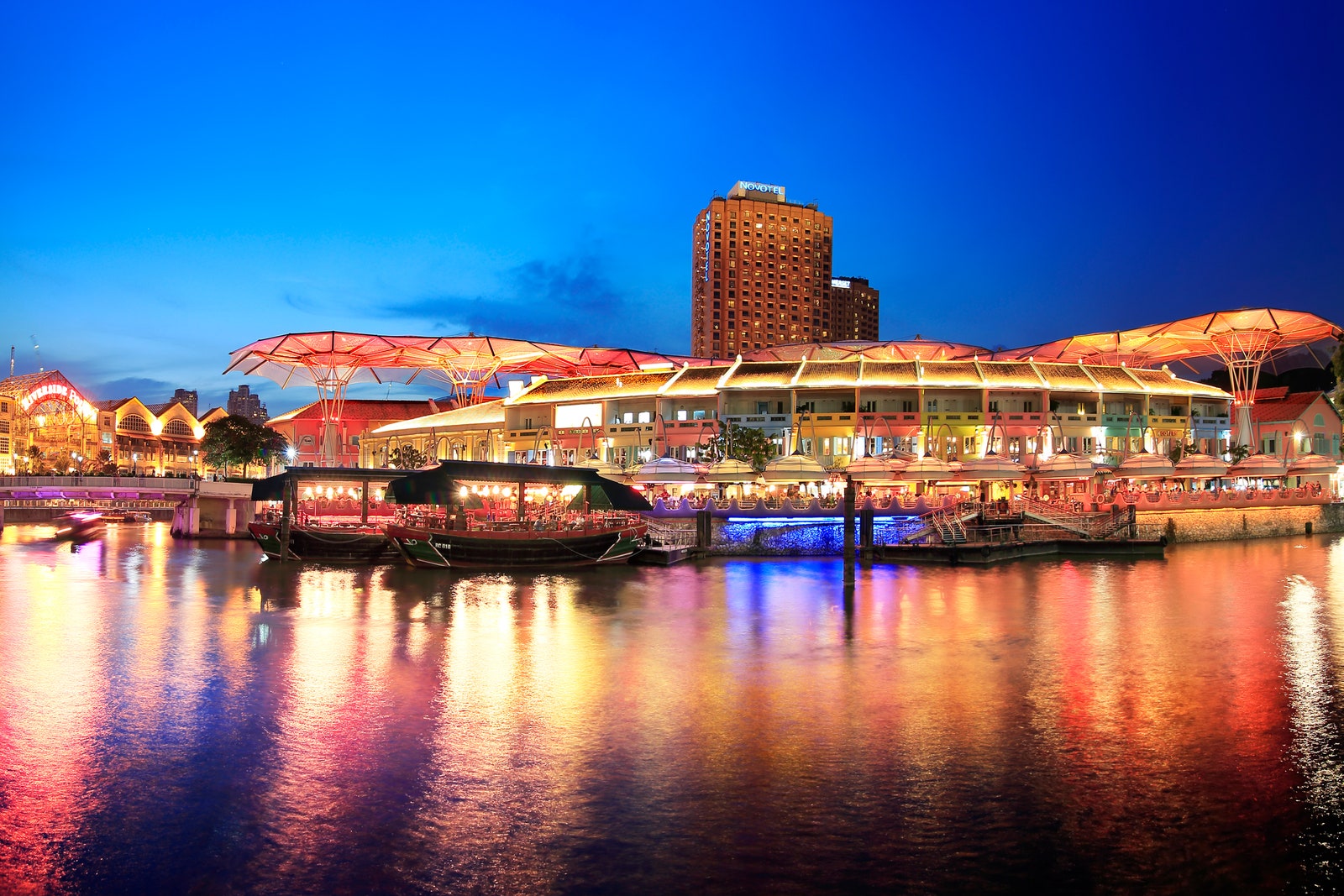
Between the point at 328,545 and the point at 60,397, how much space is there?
72.0 metres

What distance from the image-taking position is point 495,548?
40969 mm

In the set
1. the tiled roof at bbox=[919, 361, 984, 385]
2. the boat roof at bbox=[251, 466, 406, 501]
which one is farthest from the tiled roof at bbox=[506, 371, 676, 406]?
the boat roof at bbox=[251, 466, 406, 501]

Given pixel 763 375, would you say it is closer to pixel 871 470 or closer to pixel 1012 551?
pixel 871 470

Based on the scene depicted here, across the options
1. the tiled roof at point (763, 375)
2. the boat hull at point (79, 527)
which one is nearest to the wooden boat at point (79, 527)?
the boat hull at point (79, 527)

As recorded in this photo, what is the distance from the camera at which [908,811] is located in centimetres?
1269

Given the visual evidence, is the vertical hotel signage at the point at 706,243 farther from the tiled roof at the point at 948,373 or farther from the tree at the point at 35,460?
the tiled roof at the point at 948,373

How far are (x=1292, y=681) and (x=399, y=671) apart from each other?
19001mm

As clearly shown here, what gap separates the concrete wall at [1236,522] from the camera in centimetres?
5456

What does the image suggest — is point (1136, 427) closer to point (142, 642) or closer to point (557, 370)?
point (557, 370)

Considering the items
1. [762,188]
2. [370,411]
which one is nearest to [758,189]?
[762,188]

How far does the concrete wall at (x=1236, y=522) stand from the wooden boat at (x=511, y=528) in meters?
28.2

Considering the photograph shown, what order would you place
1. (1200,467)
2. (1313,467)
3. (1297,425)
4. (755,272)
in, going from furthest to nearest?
(755,272) → (1297,425) → (1313,467) → (1200,467)

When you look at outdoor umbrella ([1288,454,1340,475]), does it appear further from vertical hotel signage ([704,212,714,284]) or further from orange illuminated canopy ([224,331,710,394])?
vertical hotel signage ([704,212,714,284])

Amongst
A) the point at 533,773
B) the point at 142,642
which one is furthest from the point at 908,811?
the point at 142,642
